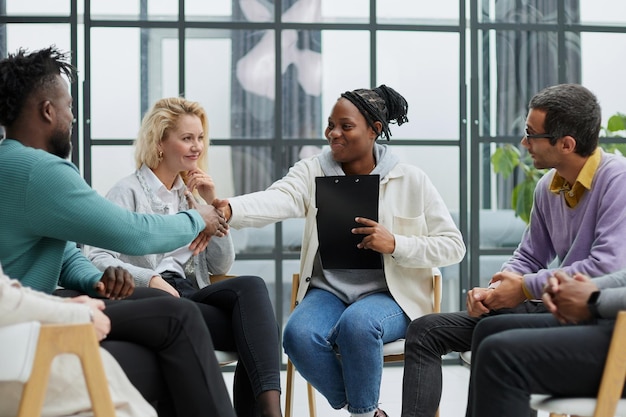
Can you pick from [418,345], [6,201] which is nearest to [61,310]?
[6,201]

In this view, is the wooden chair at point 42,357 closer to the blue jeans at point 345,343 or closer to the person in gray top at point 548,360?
the person in gray top at point 548,360

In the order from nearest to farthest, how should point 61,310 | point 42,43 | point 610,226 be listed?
point 61,310 < point 610,226 < point 42,43

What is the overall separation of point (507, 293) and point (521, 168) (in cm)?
246

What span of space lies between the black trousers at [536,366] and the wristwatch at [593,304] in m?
0.05

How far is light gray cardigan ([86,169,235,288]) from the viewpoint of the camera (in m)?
3.15

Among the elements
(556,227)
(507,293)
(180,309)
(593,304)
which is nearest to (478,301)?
(507,293)

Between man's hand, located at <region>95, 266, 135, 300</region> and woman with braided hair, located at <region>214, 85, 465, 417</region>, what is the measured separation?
2.19ft

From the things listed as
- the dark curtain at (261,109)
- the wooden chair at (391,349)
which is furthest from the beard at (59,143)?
the dark curtain at (261,109)

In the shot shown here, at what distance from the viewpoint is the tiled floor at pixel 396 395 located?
4.03m

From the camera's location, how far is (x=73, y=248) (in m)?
2.82

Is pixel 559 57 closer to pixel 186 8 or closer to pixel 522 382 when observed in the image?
pixel 186 8

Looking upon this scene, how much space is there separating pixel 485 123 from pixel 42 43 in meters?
2.50

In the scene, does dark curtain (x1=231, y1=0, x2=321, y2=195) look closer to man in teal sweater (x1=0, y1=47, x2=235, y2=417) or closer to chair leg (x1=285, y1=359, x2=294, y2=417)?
chair leg (x1=285, y1=359, x2=294, y2=417)

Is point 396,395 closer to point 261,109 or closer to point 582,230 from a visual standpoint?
point 261,109
